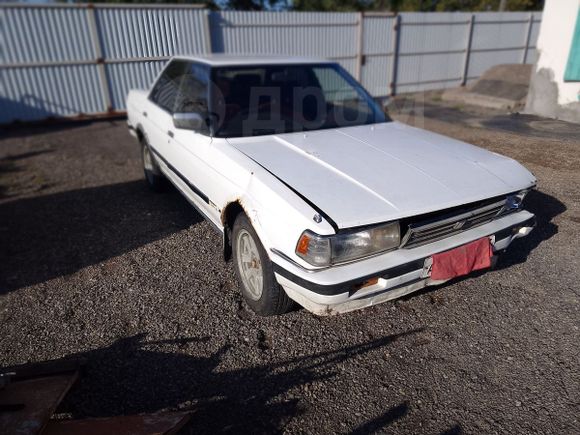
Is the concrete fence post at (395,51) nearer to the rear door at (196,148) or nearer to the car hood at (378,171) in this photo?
the rear door at (196,148)

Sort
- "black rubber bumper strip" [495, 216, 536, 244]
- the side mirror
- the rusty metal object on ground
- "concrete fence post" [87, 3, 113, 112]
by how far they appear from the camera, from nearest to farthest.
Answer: the rusty metal object on ground → "black rubber bumper strip" [495, 216, 536, 244] → the side mirror → "concrete fence post" [87, 3, 113, 112]

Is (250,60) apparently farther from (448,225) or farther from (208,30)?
(208,30)

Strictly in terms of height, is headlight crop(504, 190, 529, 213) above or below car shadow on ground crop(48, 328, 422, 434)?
above

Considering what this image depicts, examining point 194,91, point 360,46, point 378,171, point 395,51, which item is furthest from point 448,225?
point 395,51

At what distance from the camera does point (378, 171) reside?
2.68 meters

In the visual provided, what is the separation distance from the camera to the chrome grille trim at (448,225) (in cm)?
238

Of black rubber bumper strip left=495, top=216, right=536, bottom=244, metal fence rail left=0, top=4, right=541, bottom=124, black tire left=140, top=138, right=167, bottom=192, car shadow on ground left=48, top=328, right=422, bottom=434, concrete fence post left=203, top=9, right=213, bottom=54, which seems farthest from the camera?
concrete fence post left=203, top=9, right=213, bottom=54

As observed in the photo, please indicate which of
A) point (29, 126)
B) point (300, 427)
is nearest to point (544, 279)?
point (300, 427)

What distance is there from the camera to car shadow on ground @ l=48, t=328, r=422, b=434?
2.10 metres

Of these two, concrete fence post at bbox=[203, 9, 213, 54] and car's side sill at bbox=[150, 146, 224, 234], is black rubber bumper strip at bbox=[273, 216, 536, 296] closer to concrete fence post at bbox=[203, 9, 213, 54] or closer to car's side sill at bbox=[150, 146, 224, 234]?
car's side sill at bbox=[150, 146, 224, 234]

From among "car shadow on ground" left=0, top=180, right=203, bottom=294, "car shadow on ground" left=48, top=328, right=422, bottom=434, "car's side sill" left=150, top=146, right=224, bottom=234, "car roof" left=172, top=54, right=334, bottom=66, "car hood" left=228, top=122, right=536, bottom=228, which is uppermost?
"car roof" left=172, top=54, right=334, bottom=66

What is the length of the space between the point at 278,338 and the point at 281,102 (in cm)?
197

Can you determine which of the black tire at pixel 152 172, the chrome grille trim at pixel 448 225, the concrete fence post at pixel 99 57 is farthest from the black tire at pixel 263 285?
the concrete fence post at pixel 99 57

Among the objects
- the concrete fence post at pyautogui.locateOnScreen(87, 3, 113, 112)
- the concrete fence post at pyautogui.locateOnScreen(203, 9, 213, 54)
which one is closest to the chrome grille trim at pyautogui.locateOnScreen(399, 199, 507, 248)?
the concrete fence post at pyautogui.locateOnScreen(203, 9, 213, 54)
